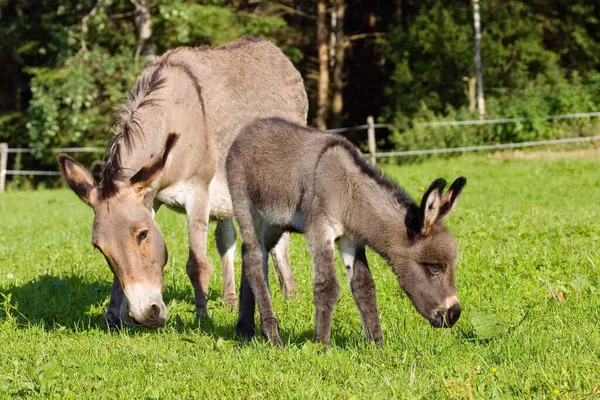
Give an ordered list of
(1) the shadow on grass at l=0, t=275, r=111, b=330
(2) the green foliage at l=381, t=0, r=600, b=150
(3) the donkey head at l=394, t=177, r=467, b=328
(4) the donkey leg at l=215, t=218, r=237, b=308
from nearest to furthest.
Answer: (3) the donkey head at l=394, t=177, r=467, b=328
(1) the shadow on grass at l=0, t=275, r=111, b=330
(4) the donkey leg at l=215, t=218, r=237, b=308
(2) the green foliage at l=381, t=0, r=600, b=150

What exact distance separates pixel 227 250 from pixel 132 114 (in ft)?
5.26

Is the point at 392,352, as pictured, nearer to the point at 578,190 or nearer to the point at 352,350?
the point at 352,350

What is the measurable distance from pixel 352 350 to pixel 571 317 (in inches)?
63.2

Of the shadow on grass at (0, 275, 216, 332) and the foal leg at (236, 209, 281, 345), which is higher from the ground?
the foal leg at (236, 209, 281, 345)

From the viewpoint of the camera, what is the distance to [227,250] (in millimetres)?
7539

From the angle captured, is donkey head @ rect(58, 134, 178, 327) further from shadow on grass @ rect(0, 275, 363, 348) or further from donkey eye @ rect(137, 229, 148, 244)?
shadow on grass @ rect(0, 275, 363, 348)

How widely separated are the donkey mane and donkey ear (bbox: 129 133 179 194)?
13 centimetres

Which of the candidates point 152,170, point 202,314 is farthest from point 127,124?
point 202,314

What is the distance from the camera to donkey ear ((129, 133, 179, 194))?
587cm

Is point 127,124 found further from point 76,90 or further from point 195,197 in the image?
point 76,90

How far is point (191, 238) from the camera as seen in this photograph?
269 inches

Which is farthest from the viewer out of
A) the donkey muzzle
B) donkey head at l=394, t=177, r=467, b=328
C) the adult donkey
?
the adult donkey

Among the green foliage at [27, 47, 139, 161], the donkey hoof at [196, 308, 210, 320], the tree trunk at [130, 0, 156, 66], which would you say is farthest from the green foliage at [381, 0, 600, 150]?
the donkey hoof at [196, 308, 210, 320]

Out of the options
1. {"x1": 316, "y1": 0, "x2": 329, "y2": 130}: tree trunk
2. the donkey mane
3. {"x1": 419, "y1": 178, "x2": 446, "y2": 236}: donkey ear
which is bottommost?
{"x1": 316, "y1": 0, "x2": 329, "y2": 130}: tree trunk
